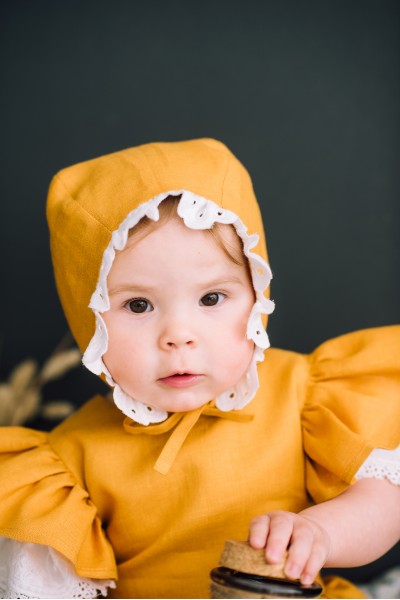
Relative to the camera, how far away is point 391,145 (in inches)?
69.2

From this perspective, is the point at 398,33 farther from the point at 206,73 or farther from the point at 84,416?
the point at 84,416

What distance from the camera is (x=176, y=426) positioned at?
4.33ft

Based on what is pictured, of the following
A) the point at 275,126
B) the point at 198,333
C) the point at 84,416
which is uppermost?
the point at 275,126

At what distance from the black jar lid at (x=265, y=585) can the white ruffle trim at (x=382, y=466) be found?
1.36 ft

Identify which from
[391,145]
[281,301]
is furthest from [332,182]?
[281,301]

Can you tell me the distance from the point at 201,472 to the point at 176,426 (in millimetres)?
93

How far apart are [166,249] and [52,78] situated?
0.86m

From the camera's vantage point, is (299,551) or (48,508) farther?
(48,508)

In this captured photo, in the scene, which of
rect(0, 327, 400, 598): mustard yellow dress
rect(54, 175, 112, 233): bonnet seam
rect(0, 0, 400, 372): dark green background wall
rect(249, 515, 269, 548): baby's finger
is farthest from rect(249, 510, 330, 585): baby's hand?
rect(0, 0, 400, 372): dark green background wall

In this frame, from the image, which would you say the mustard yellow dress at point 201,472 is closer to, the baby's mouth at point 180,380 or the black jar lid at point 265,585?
the baby's mouth at point 180,380

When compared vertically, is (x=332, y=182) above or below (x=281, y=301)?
above

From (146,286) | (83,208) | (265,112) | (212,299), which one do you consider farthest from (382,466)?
(265,112)

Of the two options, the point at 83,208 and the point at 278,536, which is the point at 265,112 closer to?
the point at 83,208

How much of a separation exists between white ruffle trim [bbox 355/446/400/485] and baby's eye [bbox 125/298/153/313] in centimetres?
47
